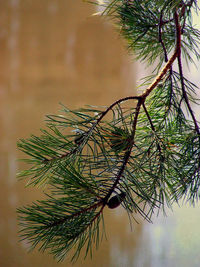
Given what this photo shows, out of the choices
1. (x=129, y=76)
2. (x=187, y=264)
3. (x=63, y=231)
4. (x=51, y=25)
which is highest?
(x=51, y=25)

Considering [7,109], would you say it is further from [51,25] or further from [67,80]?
[51,25]

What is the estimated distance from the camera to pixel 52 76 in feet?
7.37

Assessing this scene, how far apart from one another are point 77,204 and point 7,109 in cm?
163

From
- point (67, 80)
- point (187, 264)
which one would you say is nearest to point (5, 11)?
point (67, 80)

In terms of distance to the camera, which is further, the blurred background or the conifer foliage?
the blurred background

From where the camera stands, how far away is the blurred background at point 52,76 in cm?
121

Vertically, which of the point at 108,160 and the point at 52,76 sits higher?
the point at 52,76

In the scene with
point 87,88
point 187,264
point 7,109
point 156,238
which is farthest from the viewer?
point 87,88

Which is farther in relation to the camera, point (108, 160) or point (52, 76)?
point (52, 76)

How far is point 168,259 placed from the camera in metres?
0.99

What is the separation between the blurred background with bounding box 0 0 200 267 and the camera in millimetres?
1212

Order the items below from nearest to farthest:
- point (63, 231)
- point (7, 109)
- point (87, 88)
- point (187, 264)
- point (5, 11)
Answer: point (63, 231) → point (187, 264) → point (7, 109) → point (87, 88) → point (5, 11)

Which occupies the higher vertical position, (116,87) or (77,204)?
(116,87)

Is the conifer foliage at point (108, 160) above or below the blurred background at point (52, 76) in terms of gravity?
below
